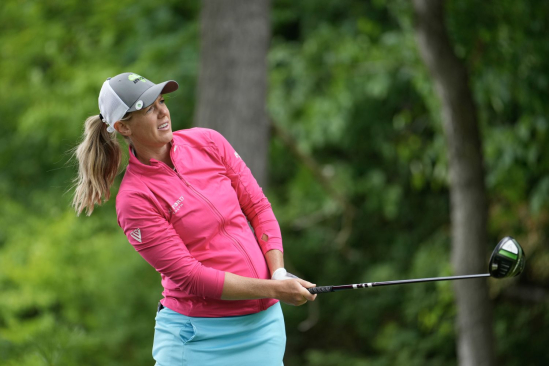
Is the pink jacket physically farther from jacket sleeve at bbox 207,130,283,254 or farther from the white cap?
the white cap

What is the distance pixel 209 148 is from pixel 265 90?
2.33 meters

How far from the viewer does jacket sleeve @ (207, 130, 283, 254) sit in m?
2.51

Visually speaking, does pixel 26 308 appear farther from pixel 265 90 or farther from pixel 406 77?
pixel 406 77

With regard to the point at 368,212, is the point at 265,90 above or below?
above

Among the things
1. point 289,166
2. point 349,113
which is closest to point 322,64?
point 349,113

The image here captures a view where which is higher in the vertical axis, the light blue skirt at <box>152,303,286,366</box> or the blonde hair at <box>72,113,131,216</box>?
the blonde hair at <box>72,113,131,216</box>

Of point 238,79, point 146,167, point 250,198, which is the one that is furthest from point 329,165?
point 146,167

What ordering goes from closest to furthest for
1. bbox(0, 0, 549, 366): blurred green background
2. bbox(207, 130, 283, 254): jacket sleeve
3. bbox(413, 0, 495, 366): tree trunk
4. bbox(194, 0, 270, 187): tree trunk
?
bbox(207, 130, 283, 254): jacket sleeve → bbox(194, 0, 270, 187): tree trunk → bbox(413, 0, 495, 366): tree trunk → bbox(0, 0, 549, 366): blurred green background

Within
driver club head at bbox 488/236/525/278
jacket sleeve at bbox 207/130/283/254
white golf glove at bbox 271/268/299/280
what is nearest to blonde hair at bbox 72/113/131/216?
jacket sleeve at bbox 207/130/283/254

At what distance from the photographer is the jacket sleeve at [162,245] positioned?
2.20m

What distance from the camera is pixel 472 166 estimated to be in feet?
16.6

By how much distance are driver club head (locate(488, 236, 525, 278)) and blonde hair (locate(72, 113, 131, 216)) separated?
139 cm

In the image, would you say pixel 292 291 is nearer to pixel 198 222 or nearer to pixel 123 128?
pixel 198 222

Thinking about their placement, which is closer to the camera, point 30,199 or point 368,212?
point 368,212
